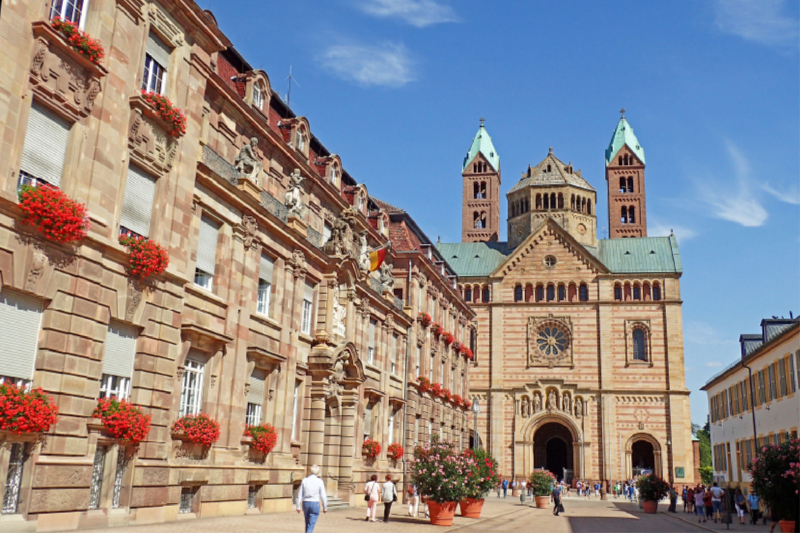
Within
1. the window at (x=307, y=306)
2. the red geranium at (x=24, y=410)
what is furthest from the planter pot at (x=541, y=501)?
the red geranium at (x=24, y=410)

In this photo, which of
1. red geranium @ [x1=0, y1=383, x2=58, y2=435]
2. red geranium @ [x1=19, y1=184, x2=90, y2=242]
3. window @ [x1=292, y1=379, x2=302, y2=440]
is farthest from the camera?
window @ [x1=292, y1=379, x2=302, y2=440]

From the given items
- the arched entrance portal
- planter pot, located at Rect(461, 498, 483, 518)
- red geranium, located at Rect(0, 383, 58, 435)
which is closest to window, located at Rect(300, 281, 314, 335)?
planter pot, located at Rect(461, 498, 483, 518)

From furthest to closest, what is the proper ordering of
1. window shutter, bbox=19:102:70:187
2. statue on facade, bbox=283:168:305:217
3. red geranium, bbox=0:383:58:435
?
statue on facade, bbox=283:168:305:217 → window shutter, bbox=19:102:70:187 → red geranium, bbox=0:383:58:435

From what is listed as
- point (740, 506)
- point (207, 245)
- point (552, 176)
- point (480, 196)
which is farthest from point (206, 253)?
point (480, 196)

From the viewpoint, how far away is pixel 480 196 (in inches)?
3652

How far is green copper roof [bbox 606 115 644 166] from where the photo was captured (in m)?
90.9

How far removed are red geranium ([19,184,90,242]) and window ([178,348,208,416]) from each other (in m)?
6.52

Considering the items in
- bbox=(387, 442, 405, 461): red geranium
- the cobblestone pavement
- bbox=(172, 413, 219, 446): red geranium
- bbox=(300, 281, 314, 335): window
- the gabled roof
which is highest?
the gabled roof

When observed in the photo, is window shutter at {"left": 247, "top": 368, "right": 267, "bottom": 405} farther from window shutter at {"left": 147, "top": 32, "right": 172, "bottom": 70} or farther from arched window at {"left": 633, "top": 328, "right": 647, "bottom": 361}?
arched window at {"left": 633, "top": 328, "right": 647, "bottom": 361}

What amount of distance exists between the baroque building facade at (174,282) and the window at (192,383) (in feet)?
0.25

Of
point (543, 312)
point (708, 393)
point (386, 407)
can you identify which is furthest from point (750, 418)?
point (543, 312)

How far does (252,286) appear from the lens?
23.8 metres

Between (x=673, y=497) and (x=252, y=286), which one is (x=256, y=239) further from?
(x=673, y=497)

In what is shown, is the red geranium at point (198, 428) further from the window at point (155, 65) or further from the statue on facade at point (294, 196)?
the statue on facade at point (294, 196)
